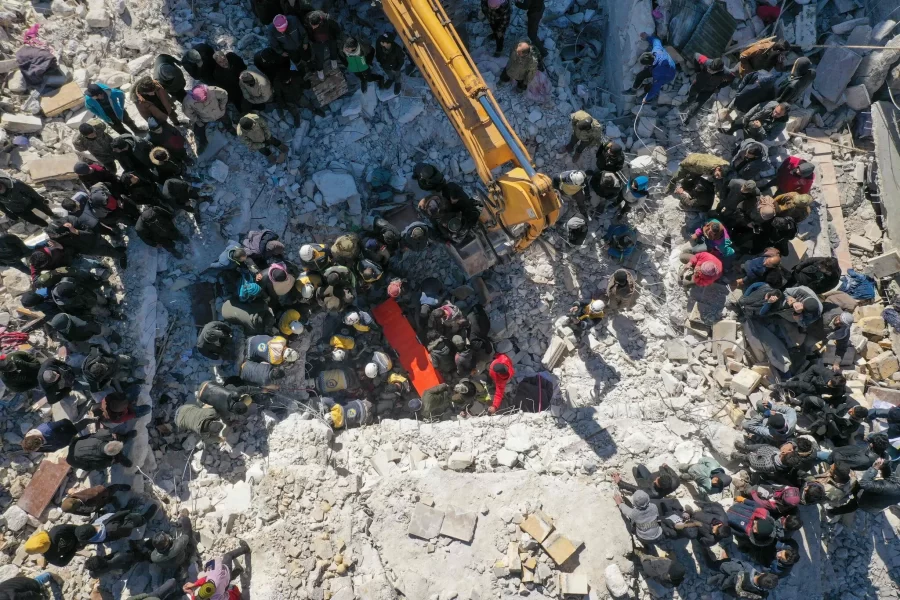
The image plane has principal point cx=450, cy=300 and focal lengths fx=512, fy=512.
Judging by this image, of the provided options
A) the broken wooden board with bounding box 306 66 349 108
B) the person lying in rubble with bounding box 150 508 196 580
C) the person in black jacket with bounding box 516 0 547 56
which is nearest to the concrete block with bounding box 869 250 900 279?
the person in black jacket with bounding box 516 0 547 56

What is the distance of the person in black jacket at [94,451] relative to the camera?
761 centimetres

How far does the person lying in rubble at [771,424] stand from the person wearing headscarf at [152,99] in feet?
36.1

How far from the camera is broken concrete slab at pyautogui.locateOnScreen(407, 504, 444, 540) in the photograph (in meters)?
7.88

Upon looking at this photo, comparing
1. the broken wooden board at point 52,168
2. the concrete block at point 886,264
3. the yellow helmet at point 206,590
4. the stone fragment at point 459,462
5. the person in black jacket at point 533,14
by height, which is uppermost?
the person in black jacket at point 533,14

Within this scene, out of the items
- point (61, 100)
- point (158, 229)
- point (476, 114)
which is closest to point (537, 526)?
point (476, 114)

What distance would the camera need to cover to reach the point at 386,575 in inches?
304

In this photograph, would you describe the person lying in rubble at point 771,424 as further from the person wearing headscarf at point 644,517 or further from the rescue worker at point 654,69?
the rescue worker at point 654,69

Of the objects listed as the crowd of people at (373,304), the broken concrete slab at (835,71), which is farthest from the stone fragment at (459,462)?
the broken concrete slab at (835,71)

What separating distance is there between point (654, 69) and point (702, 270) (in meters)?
4.00

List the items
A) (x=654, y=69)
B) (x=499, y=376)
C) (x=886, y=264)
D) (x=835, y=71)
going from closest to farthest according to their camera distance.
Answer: (x=499, y=376), (x=654, y=69), (x=886, y=264), (x=835, y=71)

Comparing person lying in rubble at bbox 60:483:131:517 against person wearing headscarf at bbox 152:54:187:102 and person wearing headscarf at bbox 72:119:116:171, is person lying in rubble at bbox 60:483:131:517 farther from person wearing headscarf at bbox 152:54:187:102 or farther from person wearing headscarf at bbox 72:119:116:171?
person wearing headscarf at bbox 152:54:187:102

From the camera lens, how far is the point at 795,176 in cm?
918

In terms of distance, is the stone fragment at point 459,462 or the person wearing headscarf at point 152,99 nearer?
the person wearing headscarf at point 152,99

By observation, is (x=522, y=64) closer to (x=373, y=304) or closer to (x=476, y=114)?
(x=476, y=114)
